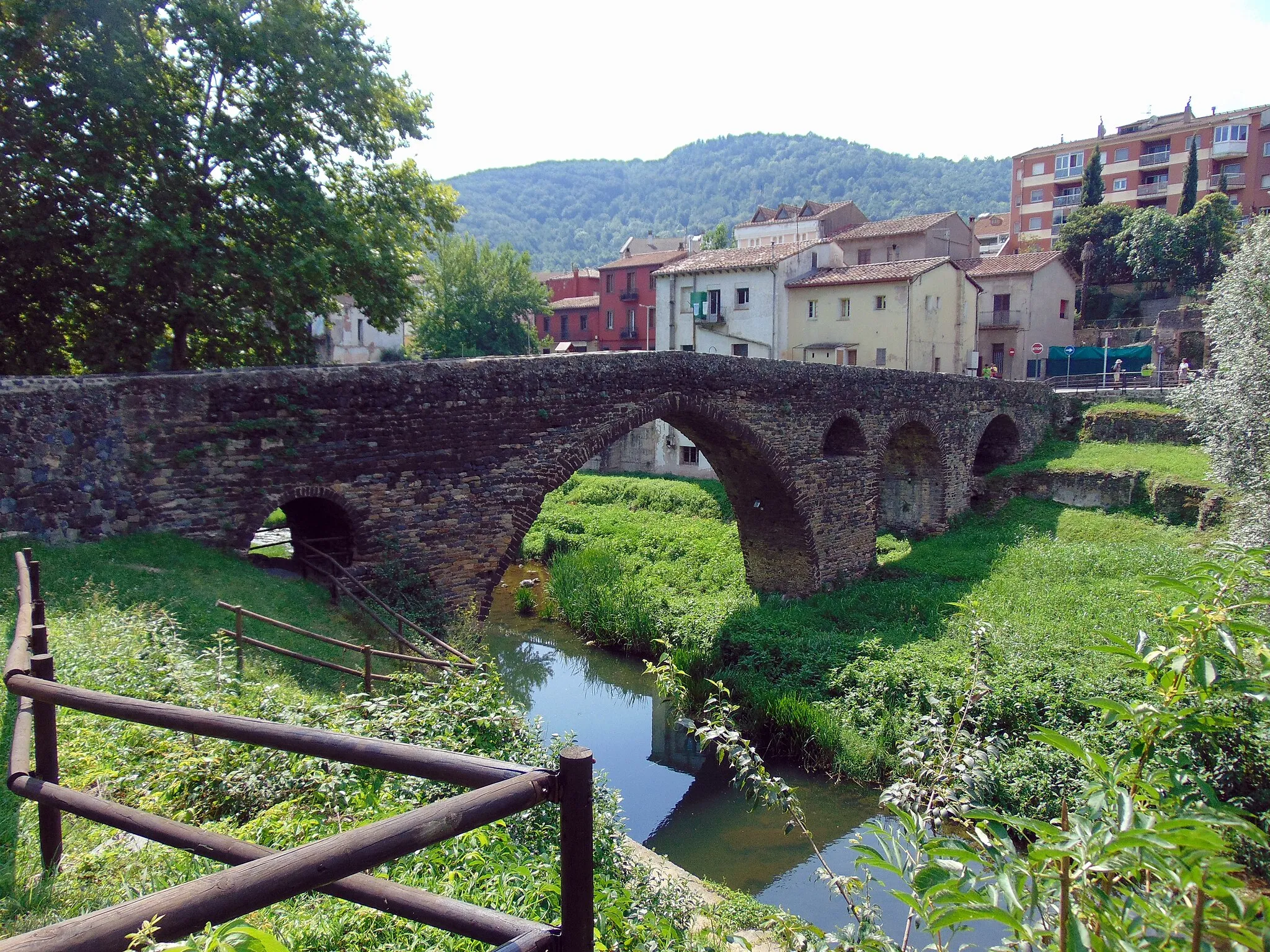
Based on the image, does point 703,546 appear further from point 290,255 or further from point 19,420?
point 19,420

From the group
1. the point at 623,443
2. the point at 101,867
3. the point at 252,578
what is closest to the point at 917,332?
the point at 623,443

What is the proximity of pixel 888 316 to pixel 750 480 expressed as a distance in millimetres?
14623

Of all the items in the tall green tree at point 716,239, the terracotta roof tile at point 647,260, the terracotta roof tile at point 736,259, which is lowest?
the terracotta roof tile at point 736,259

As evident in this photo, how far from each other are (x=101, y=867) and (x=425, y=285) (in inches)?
1312

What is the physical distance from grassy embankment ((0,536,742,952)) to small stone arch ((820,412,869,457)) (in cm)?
1214

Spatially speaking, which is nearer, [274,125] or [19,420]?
[19,420]

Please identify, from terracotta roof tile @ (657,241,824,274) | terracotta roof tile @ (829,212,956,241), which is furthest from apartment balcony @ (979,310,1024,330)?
terracotta roof tile @ (657,241,824,274)

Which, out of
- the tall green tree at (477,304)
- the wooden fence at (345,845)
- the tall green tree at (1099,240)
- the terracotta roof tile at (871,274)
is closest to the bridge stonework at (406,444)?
the wooden fence at (345,845)

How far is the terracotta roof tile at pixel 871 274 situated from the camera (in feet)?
93.9

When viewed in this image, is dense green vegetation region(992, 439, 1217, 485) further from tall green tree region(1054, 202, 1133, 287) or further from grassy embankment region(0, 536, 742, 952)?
grassy embankment region(0, 536, 742, 952)

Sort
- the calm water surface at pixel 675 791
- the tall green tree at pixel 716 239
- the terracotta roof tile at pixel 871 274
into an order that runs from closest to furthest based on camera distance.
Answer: the calm water surface at pixel 675 791 < the terracotta roof tile at pixel 871 274 < the tall green tree at pixel 716 239

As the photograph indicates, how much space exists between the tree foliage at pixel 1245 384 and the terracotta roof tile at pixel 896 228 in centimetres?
1729

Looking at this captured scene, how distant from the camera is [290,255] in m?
12.9

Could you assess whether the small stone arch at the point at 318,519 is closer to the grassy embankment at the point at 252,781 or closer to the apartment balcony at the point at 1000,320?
the grassy embankment at the point at 252,781
